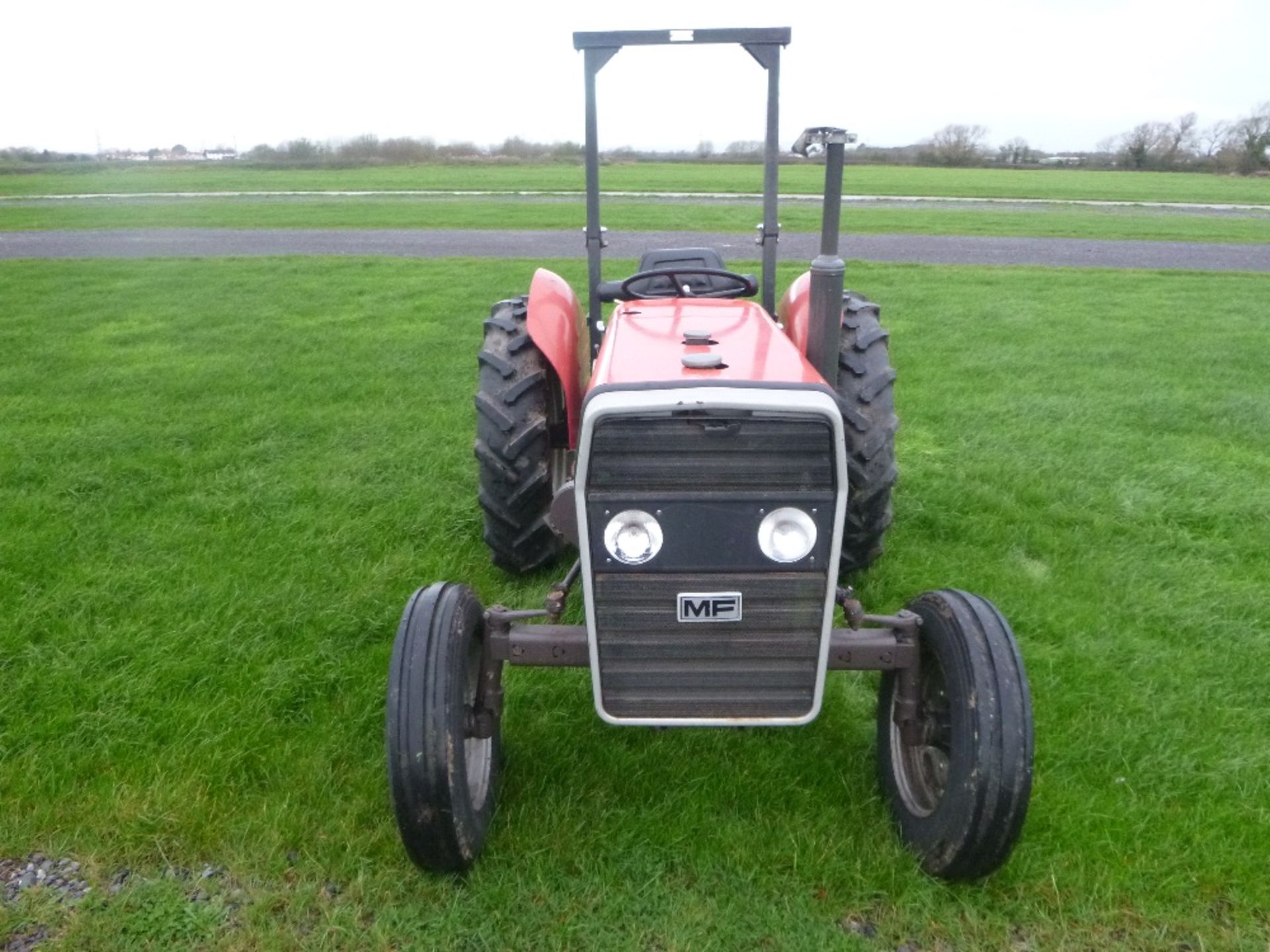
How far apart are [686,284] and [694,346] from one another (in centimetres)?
118

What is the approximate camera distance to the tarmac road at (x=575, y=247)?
13789 mm

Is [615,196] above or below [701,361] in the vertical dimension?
→ below

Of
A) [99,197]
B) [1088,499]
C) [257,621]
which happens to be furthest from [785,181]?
[257,621]

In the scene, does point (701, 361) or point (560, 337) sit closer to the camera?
point (701, 361)

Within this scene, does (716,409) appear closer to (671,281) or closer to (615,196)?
(671,281)

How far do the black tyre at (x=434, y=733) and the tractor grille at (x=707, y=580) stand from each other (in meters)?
0.37

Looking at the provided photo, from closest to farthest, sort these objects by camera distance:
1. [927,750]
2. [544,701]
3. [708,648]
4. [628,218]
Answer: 1. [708,648]
2. [927,750]
3. [544,701]
4. [628,218]

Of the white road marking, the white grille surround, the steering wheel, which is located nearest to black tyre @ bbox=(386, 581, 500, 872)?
the white grille surround

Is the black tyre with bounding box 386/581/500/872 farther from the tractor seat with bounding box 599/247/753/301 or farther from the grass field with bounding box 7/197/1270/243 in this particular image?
the grass field with bounding box 7/197/1270/243

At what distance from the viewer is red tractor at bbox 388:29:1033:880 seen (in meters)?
2.41

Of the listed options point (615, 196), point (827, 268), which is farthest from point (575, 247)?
point (827, 268)

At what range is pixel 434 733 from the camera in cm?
243

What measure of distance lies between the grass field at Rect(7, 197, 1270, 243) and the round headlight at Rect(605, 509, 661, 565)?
14612mm

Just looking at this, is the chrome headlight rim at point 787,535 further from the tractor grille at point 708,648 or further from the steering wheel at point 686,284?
the steering wheel at point 686,284
